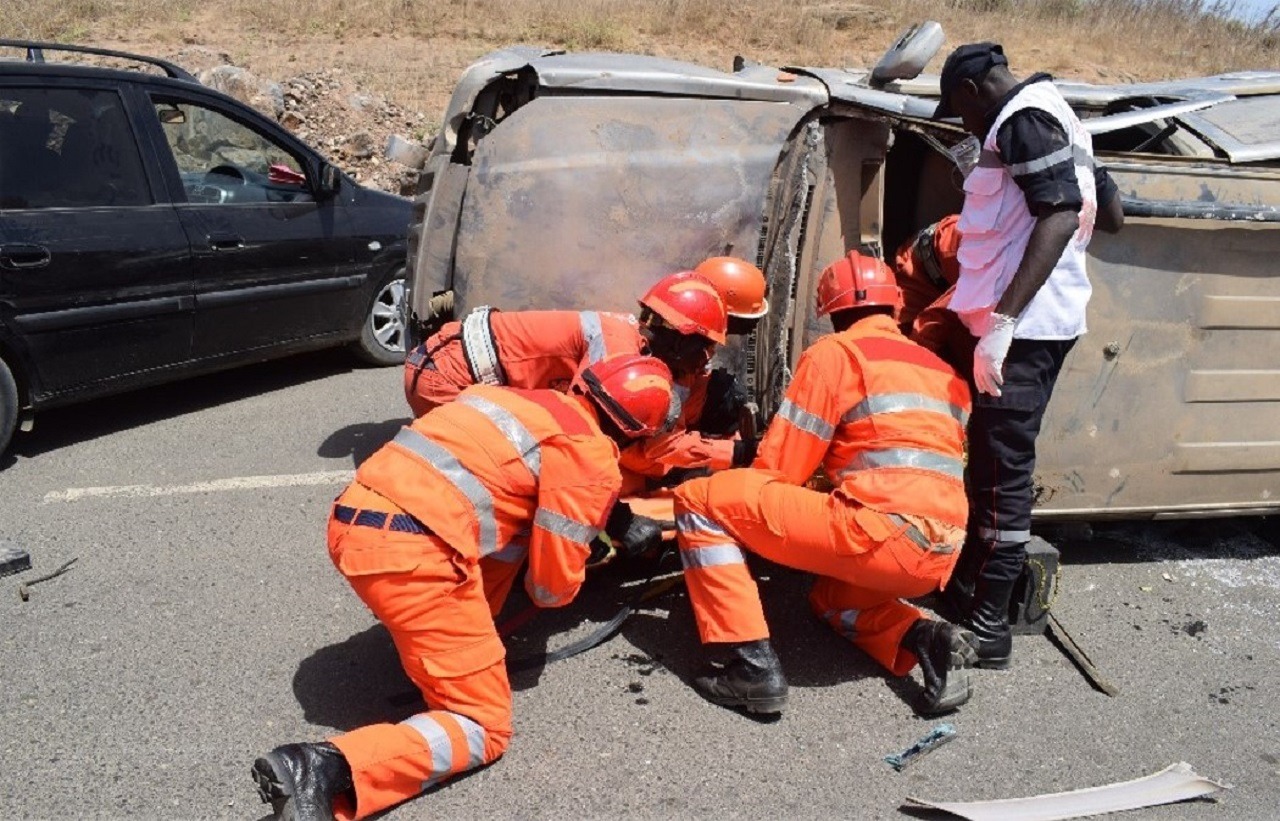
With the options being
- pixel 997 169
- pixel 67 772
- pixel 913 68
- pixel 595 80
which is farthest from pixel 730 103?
pixel 67 772

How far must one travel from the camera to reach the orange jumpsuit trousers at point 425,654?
2623 mm

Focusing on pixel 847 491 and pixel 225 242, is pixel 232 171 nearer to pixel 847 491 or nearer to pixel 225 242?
pixel 225 242

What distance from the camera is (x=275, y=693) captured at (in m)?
3.18

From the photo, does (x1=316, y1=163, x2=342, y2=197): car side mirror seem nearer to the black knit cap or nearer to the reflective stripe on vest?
the black knit cap

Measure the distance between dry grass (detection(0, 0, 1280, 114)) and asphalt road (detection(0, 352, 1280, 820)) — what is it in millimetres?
9807

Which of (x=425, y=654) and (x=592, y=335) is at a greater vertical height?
(x=592, y=335)

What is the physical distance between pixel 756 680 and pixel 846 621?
523mm

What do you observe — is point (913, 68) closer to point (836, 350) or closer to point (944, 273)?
point (944, 273)

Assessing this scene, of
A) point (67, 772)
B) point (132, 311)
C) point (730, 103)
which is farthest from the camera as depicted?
point (132, 311)

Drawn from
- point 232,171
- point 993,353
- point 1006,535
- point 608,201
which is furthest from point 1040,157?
point 232,171

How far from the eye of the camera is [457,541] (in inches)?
107

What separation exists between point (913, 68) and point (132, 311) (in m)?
3.67

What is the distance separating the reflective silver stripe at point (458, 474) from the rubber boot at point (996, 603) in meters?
1.65

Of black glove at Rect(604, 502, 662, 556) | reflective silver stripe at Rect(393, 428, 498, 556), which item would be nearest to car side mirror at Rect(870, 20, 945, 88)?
black glove at Rect(604, 502, 662, 556)
